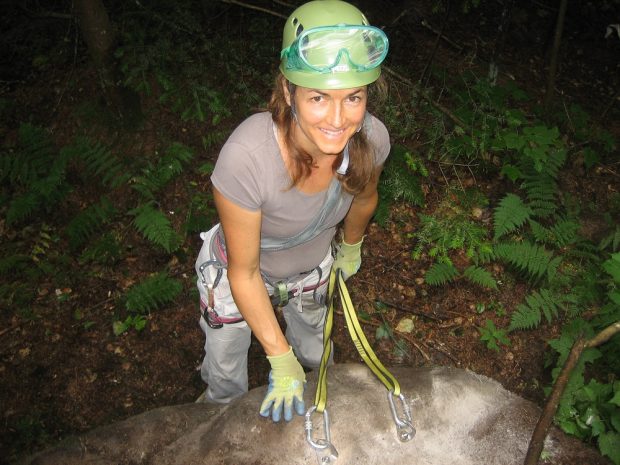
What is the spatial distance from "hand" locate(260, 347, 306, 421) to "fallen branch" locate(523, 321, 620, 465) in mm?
1115

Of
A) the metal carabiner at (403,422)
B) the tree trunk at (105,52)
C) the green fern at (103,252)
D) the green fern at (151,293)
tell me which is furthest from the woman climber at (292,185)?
the tree trunk at (105,52)

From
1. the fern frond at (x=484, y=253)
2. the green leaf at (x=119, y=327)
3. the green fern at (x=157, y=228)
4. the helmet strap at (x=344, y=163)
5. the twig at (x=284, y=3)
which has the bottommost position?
the green leaf at (x=119, y=327)

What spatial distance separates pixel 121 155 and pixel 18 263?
162 centimetres

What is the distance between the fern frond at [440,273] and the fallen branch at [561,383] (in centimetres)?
248

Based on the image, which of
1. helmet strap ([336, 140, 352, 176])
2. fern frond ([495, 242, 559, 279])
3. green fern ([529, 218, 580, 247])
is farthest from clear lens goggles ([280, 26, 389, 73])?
green fern ([529, 218, 580, 247])

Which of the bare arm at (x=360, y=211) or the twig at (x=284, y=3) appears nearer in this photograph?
the bare arm at (x=360, y=211)

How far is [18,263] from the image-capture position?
16.1 ft

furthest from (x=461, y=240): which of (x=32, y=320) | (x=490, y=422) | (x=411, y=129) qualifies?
(x=32, y=320)

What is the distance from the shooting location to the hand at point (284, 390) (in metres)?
2.47

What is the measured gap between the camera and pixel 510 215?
4.67 m

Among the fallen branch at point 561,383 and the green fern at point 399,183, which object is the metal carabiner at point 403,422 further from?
the green fern at point 399,183

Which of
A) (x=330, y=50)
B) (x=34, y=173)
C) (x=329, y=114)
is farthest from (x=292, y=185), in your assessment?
(x=34, y=173)

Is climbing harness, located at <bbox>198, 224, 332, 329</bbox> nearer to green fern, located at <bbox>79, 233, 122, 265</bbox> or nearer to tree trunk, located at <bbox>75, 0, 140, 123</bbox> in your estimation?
green fern, located at <bbox>79, 233, 122, 265</bbox>

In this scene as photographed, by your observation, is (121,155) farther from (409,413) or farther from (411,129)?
(409,413)
